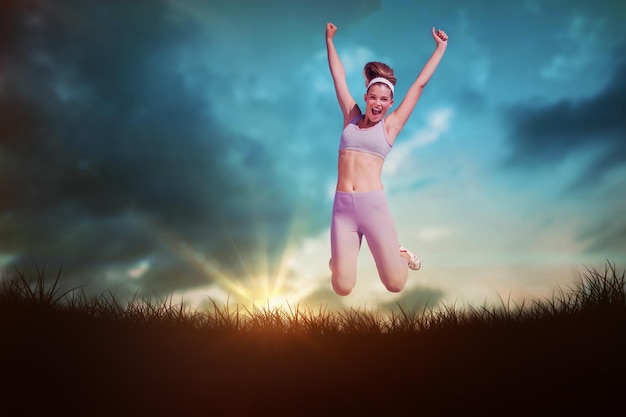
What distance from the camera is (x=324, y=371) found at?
18.3 feet

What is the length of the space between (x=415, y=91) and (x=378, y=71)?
0.53m

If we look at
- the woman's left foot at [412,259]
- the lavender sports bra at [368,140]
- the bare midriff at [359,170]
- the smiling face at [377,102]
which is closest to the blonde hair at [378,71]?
the smiling face at [377,102]

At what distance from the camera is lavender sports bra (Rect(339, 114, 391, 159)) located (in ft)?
22.6

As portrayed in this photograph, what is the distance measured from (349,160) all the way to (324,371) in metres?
2.56

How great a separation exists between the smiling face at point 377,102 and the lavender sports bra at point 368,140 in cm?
10

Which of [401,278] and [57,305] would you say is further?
[401,278]

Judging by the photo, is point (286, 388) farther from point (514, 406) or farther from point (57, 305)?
point (57, 305)

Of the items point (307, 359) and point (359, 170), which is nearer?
point (307, 359)

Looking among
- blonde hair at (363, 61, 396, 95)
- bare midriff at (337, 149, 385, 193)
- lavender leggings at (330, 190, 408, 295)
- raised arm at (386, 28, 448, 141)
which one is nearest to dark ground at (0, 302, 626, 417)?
lavender leggings at (330, 190, 408, 295)

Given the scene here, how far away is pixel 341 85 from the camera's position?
710 cm

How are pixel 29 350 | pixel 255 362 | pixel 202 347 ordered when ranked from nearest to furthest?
pixel 29 350 → pixel 255 362 → pixel 202 347

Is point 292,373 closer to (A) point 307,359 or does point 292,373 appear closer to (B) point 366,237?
(A) point 307,359

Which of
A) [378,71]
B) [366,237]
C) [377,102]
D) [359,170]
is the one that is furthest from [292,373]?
[378,71]

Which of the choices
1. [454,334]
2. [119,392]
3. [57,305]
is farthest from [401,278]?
[57,305]
